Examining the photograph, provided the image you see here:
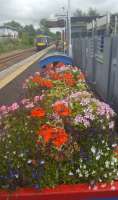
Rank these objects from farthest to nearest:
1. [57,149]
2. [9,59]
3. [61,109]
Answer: [9,59], [61,109], [57,149]

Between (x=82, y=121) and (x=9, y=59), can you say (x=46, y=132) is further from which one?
(x=9, y=59)

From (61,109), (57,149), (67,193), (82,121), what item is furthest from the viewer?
(61,109)

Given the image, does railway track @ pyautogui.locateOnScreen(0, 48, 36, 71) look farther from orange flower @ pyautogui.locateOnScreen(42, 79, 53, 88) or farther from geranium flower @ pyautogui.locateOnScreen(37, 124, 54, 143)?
geranium flower @ pyautogui.locateOnScreen(37, 124, 54, 143)

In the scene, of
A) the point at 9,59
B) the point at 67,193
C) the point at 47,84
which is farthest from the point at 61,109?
the point at 9,59

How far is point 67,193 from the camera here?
146 inches

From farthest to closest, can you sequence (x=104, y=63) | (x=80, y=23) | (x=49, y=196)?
1. (x=80, y=23)
2. (x=104, y=63)
3. (x=49, y=196)

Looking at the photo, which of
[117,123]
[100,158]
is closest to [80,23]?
[117,123]

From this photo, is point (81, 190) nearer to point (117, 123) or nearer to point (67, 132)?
point (67, 132)

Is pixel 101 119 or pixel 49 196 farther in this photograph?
pixel 101 119

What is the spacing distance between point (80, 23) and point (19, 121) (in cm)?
4266

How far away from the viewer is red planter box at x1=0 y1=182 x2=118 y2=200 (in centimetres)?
371

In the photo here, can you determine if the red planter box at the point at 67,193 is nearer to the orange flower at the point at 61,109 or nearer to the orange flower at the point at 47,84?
the orange flower at the point at 61,109

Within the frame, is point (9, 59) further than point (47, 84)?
Yes

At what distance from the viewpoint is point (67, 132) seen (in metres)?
4.06
